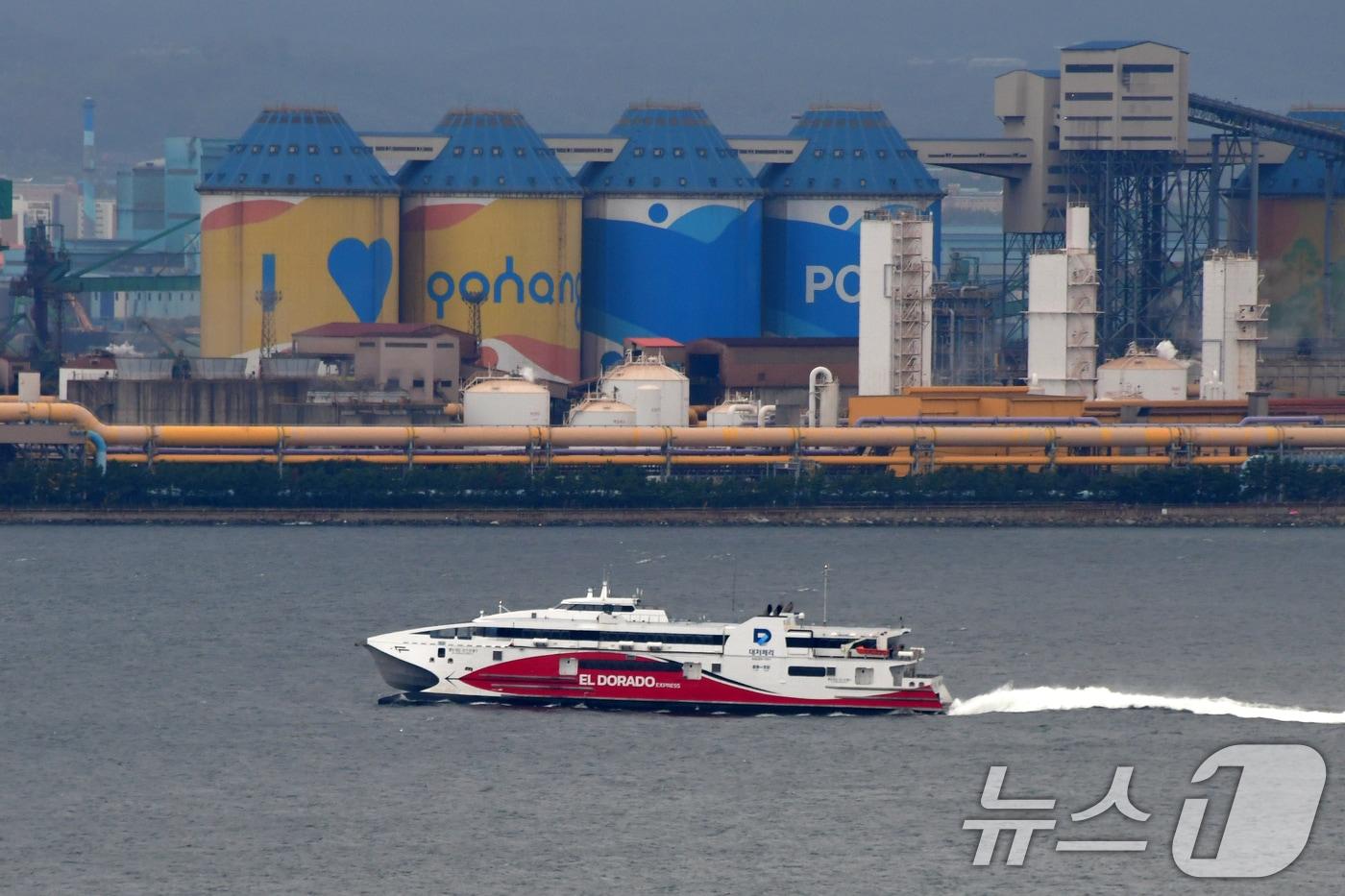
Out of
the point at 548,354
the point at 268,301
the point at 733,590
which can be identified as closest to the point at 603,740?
the point at 733,590

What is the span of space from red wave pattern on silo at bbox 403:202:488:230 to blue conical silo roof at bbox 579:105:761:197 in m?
8.23

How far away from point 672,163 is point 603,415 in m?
32.2

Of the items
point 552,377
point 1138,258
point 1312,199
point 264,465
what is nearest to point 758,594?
point 264,465

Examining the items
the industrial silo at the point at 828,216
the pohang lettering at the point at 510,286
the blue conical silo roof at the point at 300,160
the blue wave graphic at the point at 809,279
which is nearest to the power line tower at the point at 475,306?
the pohang lettering at the point at 510,286

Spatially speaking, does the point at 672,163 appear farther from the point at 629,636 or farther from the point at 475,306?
the point at 629,636

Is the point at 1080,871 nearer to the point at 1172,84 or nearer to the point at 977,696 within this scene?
the point at 977,696

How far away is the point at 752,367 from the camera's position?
14850cm

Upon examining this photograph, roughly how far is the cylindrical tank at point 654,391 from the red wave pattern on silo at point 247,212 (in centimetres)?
2546

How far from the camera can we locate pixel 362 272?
512 ft

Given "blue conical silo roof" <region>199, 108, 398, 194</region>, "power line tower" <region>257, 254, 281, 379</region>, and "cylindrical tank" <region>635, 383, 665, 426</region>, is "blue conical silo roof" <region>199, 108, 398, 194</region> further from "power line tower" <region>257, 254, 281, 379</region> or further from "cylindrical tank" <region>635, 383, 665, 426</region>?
"cylindrical tank" <region>635, 383, 665, 426</region>

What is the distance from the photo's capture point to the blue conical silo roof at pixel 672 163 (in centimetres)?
16200

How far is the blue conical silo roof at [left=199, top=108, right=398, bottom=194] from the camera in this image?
15600cm

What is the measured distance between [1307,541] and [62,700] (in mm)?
63142

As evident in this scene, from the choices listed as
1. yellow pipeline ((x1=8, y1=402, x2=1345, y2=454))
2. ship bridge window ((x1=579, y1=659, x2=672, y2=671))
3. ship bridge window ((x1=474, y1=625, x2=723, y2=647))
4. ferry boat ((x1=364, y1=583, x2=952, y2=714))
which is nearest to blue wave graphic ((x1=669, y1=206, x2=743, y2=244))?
yellow pipeline ((x1=8, y1=402, x2=1345, y2=454))
